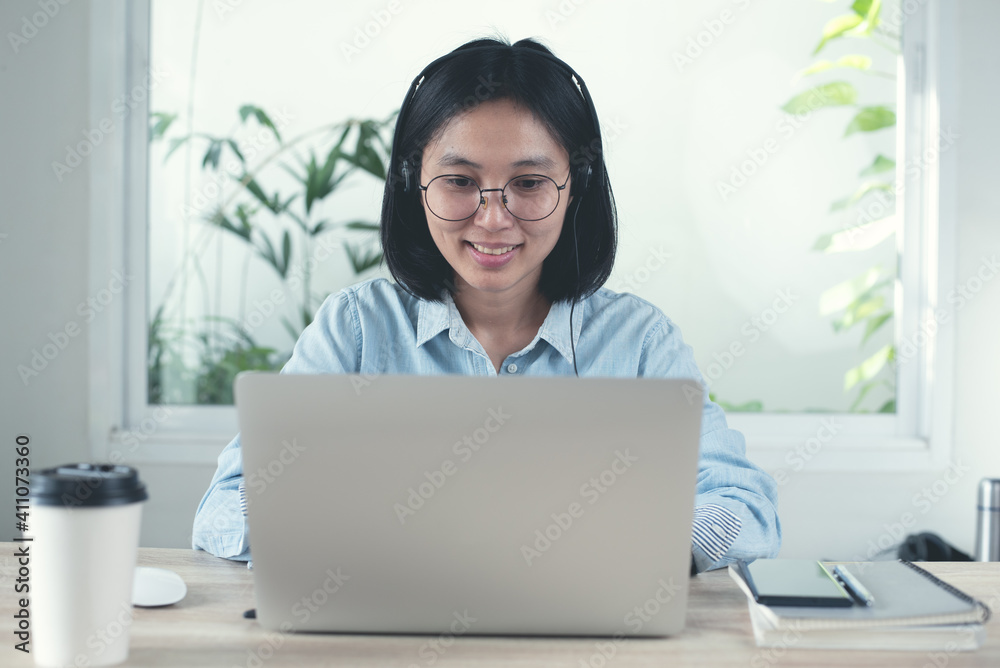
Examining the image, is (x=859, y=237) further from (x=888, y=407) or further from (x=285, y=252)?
(x=285, y=252)

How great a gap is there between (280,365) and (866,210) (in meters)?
1.86

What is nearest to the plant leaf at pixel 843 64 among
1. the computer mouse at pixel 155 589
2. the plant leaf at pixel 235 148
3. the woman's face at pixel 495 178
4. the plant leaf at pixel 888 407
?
the plant leaf at pixel 888 407

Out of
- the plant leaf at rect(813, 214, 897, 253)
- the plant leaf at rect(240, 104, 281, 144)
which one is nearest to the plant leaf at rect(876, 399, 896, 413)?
the plant leaf at rect(813, 214, 897, 253)

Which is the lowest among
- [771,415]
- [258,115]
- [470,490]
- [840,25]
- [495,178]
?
[771,415]

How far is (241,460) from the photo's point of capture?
731mm

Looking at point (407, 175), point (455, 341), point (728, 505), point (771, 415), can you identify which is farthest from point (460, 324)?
point (771, 415)

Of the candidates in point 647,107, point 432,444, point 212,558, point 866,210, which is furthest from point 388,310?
point 866,210

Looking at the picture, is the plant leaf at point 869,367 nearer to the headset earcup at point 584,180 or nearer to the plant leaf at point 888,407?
the plant leaf at point 888,407

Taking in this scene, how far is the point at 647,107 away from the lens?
94.4 inches

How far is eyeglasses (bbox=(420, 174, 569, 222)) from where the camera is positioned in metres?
1.26

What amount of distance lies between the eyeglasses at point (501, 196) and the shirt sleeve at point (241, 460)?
10.1 inches

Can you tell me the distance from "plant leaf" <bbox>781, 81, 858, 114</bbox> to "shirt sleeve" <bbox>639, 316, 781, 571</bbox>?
1.52 m

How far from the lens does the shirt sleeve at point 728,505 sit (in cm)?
96

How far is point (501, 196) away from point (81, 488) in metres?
0.81
